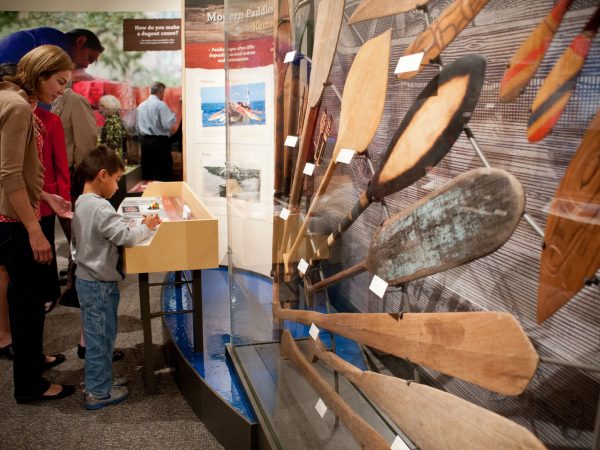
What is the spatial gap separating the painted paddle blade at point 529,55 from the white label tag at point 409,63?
18 cm

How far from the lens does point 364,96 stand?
112cm

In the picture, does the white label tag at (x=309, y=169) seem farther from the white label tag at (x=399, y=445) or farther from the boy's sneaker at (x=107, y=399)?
the boy's sneaker at (x=107, y=399)

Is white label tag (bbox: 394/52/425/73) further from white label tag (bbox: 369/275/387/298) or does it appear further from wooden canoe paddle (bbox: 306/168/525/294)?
white label tag (bbox: 369/275/387/298)

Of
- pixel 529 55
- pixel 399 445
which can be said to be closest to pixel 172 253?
pixel 399 445

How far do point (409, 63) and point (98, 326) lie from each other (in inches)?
64.8

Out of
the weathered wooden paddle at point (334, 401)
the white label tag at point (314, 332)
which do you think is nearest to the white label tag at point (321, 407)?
the weathered wooden paddle at point (334, 401)

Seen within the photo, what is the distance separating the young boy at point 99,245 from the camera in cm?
194

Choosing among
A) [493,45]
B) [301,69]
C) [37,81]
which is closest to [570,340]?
[493,45]

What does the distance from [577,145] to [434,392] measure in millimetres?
456

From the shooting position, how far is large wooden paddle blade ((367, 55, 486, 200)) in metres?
0.80

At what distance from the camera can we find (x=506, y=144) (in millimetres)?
790

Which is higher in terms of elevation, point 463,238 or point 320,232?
point 463,238

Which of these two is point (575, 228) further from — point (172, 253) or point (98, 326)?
point (98, 326)

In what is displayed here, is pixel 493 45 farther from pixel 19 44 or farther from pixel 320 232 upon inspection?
pixel 19 44
